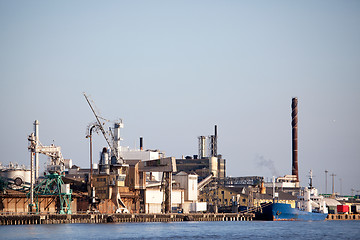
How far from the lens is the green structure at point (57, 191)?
12510 cm

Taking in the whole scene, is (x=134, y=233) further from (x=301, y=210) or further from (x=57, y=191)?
(x=301, y=210)

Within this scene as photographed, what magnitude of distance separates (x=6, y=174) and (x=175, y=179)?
46.0 meters

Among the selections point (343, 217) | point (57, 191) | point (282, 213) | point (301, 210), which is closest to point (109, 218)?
point (57, 191)

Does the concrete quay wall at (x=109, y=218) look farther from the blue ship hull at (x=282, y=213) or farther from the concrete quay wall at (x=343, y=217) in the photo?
the concrete quay wall at (x=343, y=217)

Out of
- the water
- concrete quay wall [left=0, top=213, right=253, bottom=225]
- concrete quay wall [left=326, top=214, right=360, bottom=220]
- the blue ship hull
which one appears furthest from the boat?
the water

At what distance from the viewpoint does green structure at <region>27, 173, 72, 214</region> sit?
410 feet

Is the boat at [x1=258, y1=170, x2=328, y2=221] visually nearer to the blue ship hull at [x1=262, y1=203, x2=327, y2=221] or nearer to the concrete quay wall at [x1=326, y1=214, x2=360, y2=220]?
the blue ship hull at [x1=262, y1=203, x2=327, y2=221]

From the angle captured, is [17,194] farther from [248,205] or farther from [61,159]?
[248,205]

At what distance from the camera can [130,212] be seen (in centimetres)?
14400

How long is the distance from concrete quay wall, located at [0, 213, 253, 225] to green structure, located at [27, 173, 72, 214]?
370 centimetres

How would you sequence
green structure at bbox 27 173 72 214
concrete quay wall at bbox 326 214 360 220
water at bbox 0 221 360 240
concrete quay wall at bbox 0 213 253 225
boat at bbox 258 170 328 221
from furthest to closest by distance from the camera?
1. concrete quay wall at bbox 326 214 360 220
2. boat at bbox 258 170 328 221
3. green structure at bbox 27 173 72 214
4. concrete quay wall at bbox 0 213 253 225
5. water at bbox 0 221 360 240

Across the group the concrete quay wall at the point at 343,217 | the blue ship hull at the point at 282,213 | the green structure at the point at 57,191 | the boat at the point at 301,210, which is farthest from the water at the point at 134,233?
the concrete quay wall at the point at 343,217

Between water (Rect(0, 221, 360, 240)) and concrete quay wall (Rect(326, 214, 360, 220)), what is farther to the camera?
concrete quay wall (Rect(326, 214, 360, 220))

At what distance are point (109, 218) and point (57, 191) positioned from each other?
33.5ft
